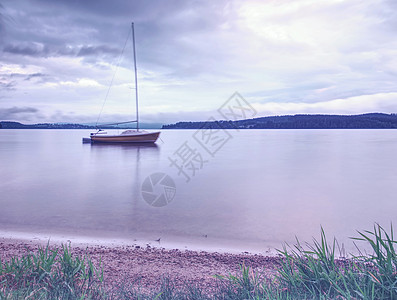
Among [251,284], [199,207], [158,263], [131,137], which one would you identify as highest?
[131,137]

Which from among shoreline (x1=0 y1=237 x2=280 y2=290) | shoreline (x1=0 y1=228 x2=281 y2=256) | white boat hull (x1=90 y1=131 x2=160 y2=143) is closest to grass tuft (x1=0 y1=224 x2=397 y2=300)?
shoreline (x1=0 y1=237 x2=280 y2=290)

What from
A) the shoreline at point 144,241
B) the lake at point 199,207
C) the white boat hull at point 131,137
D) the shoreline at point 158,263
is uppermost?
the white boat hull at point 131,137

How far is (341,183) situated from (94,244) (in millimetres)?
11210

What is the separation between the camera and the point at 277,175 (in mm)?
15086

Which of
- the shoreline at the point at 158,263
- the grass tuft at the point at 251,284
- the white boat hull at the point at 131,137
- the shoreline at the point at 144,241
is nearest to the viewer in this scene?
the grass tuft at the point at 251,284

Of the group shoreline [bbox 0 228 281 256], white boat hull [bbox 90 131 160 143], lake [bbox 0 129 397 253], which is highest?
white boat hull [bbox 90 131 160 143]

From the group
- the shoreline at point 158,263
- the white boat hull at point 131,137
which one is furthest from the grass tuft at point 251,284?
the white boat hull at point 131,137

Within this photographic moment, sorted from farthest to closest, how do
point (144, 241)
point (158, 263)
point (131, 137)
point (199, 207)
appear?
point (131, 137)
point (199, 207)
point (144, 241)
point (158, 263)

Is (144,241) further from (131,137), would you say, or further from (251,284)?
(131,137)

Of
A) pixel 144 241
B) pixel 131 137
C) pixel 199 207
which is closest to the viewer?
pixel 144 241

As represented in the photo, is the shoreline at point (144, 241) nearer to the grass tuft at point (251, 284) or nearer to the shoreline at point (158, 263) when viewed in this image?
the shoreline at point (158, 263)

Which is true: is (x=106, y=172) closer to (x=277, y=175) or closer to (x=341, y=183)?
(x=277, y=175)

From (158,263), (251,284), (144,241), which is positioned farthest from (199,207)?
(251,284)

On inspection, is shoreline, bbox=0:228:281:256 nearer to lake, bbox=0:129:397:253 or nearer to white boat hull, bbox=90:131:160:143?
lake, bbox=0:129:397:253
